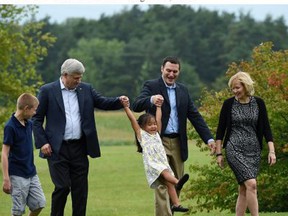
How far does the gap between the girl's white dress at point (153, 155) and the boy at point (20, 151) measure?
140 centimetres

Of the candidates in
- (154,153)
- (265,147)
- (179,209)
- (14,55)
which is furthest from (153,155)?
(14,55)

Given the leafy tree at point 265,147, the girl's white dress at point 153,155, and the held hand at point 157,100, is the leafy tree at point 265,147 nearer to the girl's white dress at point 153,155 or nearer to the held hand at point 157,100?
the girl's white dress at point 153,155

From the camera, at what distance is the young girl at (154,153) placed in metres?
12.9

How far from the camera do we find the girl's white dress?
12.9 meters

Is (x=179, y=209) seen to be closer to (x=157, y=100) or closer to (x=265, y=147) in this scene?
(x=157, y=100)

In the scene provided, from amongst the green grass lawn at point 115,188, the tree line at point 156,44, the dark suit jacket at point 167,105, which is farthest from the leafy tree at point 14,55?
the tree line at point 156,44

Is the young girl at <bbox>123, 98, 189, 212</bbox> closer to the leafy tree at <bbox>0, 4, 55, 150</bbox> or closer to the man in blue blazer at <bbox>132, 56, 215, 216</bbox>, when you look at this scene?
the man in blue blazer at <bbox>132, 56, 215, 216</bbox>

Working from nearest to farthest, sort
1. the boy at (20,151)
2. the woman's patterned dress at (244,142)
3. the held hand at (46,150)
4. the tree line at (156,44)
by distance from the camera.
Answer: the boy at (20,151)
the held hand at (46,150)
the woman's patterned dress at (244,142)
the tree line at (156,44)

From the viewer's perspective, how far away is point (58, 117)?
507 inches

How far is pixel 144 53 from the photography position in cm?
11819

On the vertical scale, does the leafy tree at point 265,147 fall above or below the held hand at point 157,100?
below

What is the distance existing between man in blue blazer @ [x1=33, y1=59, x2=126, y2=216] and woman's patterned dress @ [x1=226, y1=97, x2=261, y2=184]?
58.4 inches

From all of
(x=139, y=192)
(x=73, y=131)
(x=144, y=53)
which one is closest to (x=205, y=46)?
(x=144, y=53)

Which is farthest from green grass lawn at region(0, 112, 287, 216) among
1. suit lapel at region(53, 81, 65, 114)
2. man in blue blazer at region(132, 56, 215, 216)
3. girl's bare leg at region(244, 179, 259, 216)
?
suit lapel at region(53, 81, 65, 114)
